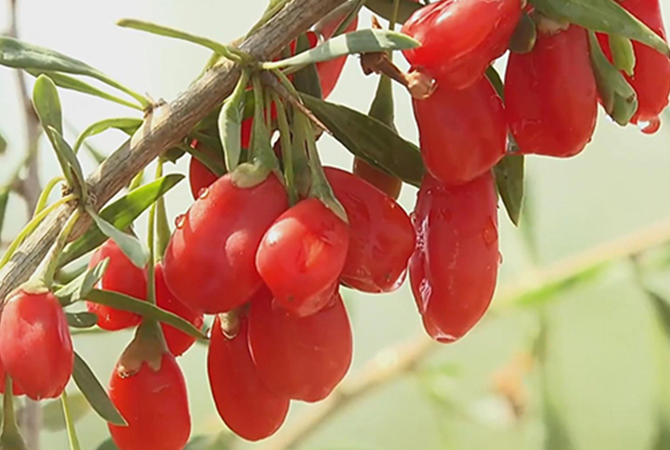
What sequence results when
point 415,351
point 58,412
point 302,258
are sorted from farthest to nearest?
point 415,351 → point 58,412 → point 302,258

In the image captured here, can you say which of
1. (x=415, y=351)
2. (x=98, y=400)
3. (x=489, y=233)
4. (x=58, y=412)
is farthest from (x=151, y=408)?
(x=415, y=351)

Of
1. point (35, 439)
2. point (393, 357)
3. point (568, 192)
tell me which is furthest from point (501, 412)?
point (35, 439)

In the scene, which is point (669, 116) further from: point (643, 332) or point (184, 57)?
point (184, 57)

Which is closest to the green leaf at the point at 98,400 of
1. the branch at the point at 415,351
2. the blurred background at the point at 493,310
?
the branch at the point at 415,351

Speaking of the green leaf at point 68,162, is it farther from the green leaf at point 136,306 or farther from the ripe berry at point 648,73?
the ripe berry at point 648,73

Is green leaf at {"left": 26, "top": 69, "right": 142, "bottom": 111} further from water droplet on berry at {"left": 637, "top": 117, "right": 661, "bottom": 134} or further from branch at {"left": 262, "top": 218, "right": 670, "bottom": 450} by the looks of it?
branch at {"left": 262, "top": 218, "right": 670, "bottom": 450}

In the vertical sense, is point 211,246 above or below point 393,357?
above

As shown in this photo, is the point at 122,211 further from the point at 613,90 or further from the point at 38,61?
the point at 613,90
